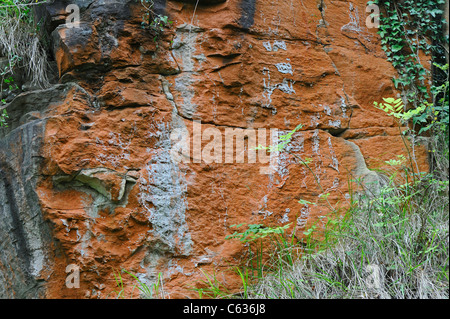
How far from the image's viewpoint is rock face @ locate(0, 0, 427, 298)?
96.7 inches

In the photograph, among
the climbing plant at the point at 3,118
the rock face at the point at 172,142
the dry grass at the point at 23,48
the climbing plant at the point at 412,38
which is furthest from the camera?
the climbing plant at the point at 412,38

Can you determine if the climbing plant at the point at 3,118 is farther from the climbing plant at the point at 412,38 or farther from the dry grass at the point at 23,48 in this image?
the climbing plant at the point at 412,38

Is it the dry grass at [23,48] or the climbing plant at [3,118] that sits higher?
the dry grass at [23,48]

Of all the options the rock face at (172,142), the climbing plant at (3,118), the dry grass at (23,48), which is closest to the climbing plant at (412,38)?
the rock face at (172,142)

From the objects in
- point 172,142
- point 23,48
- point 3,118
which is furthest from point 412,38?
point 3,118

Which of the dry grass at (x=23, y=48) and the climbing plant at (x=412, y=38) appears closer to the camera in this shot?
the dry grass at (x=23, y=48)

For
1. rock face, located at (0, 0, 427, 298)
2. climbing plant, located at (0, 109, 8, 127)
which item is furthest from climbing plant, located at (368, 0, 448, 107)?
climbing plant, located at (0, 109, 8, 127)

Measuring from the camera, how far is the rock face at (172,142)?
2.46 m

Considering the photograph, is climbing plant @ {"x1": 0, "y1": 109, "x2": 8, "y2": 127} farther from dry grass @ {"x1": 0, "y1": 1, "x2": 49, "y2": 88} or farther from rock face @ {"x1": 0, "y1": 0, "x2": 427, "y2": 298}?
dry grass @ {"x1": 0, "y1": 1, "x2": 49, "y2": 88}

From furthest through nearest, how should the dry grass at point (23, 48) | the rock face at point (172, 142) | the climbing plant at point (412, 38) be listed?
the climbing plant at point (412, 38) < the dry grass at point (23, 48) < the rock face at point (172, 142)

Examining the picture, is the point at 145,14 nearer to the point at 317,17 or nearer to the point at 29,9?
the point at 29,9

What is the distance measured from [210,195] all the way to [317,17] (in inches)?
71.7

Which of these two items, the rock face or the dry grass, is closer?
the rock face

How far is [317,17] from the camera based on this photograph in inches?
128
